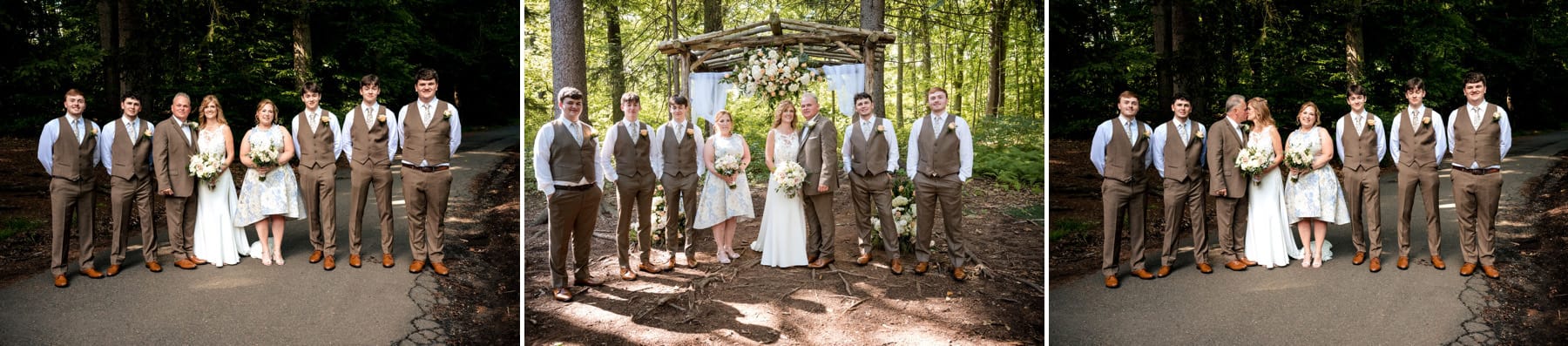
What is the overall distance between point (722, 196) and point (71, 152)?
3.48 metres

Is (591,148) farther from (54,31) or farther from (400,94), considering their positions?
(54,31)

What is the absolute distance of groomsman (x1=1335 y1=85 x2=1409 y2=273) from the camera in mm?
4078

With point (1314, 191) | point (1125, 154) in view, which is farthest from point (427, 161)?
point (1314, 191)

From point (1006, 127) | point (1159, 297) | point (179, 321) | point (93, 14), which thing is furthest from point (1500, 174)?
point (93, 14)

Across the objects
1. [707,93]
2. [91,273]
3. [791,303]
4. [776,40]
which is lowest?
[791,303]

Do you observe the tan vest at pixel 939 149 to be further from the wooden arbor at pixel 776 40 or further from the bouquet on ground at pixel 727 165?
the bouquet on ground at pixel 727 165

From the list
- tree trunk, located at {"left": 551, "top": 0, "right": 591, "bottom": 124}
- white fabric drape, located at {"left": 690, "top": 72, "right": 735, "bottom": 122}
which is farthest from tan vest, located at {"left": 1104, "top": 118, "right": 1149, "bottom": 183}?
tree trunk, located at {"left": 551, "top": 0, "right": 591, "bottom": 124}

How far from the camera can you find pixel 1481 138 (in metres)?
4.07

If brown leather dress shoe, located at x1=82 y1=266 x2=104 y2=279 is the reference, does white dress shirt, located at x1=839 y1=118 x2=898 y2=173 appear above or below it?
above

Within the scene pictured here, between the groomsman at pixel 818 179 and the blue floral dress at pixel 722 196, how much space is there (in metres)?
0.44

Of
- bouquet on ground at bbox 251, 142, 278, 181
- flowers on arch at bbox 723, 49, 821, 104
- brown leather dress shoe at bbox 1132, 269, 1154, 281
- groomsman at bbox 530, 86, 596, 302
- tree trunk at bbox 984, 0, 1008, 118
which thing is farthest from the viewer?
tree trunk at bbox 984, 0, 1008, 118

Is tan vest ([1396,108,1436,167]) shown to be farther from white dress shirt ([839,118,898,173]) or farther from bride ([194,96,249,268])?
bride ([194,96,249,268])

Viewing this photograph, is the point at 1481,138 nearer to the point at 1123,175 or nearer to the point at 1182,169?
the point at 1182,169

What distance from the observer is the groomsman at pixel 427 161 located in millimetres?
4148
